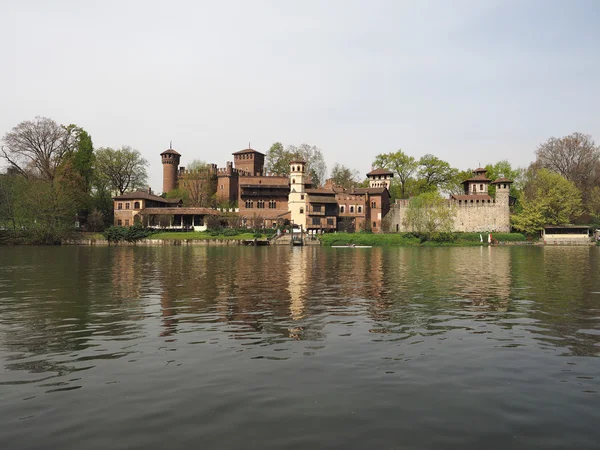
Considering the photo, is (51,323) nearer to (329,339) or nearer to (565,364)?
(329,339)

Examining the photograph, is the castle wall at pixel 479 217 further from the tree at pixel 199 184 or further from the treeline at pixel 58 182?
the treeline at pixel 58 182

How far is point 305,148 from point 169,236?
40.6 meters

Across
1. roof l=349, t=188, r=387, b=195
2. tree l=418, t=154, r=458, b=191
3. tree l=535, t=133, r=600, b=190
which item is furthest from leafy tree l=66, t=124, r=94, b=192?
tree l=535, t=133, r=600, b=190

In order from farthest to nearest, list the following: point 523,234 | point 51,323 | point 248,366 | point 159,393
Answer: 1. point 523,234
2. point 51,323
3. point 248,366
4. point 159,393

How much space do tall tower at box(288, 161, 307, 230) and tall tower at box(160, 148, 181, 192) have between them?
27928 mm

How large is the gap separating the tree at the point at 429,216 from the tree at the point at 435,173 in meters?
16.9

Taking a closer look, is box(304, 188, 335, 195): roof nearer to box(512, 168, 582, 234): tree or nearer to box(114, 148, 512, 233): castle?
box(114, 148, 512, 233): castle

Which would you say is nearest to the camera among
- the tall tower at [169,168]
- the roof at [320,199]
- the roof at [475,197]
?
the roof at [320,199]

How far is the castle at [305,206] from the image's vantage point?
81.8 metres

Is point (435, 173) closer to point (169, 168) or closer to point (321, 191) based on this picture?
point (321, 191)

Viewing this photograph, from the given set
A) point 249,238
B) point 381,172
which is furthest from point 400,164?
point 249,238

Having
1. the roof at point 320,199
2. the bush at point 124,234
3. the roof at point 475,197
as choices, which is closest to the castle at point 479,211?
the roof at point 475,197

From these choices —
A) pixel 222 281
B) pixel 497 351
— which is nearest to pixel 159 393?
pixel 497 351

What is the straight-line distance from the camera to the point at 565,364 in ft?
28.5
